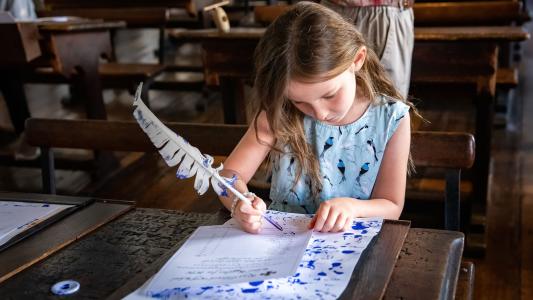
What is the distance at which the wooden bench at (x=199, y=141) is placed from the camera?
1.37m

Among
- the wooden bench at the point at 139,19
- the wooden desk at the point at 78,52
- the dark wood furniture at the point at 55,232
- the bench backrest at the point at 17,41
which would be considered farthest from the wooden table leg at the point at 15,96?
the dark wood furniture at the point at 55,232

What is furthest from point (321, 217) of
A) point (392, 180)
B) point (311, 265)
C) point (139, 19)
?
point (139, 19)

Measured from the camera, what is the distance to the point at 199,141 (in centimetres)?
153

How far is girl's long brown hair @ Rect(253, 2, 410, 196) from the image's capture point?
1.24 metres

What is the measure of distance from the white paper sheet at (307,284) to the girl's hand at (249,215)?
11 centimetres

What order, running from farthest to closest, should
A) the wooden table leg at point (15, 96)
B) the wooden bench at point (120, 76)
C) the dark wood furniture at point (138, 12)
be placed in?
the dark wood furniture at point (138, 12) → the wooden table leg at point (15, 96) → the wooden bench at point (120, 76)

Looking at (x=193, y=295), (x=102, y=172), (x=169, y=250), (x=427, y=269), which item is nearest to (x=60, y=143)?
(x=169, y=250)

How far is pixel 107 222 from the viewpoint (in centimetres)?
114

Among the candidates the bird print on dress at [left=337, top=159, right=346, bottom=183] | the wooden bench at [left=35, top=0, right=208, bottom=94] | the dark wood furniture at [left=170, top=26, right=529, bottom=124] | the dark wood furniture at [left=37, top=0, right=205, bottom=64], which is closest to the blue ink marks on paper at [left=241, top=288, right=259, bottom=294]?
the bird print on dress at [left=337, top=159, right=346, bottom=183]

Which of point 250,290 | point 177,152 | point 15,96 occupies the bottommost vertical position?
point 15,96

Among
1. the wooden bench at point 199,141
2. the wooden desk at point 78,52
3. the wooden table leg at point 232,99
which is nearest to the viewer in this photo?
the wooden bench at point 199,141

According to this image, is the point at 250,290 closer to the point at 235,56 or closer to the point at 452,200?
the point at 452,200

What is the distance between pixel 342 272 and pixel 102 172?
10.2 ft

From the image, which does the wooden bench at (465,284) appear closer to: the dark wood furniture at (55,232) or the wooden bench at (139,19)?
the dark wood furniture at (55,232)
